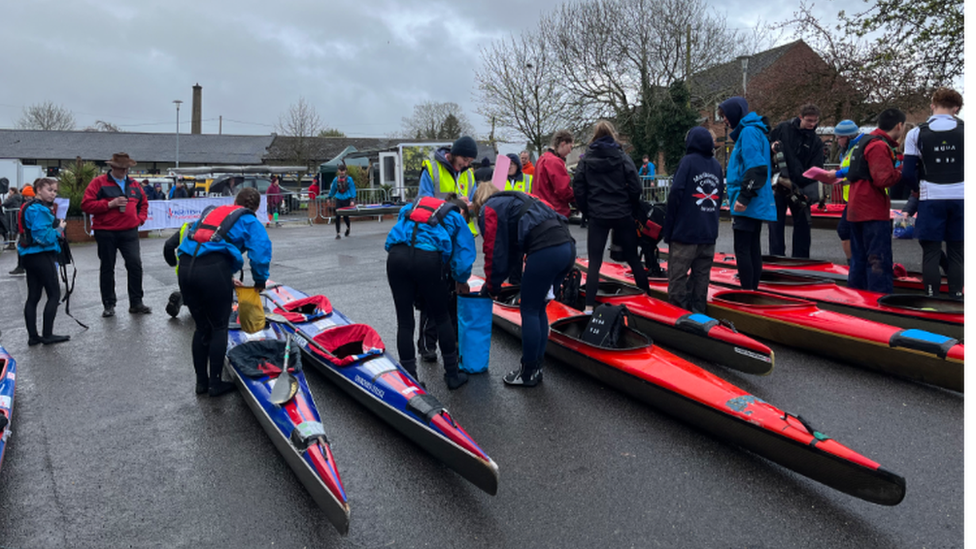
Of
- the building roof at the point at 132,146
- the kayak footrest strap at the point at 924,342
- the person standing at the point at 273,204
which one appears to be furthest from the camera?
the building roof at the point at 132,146

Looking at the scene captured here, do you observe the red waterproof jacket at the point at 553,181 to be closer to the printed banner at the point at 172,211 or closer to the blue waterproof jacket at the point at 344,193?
the blue waterproof jacket at the point at 344,193

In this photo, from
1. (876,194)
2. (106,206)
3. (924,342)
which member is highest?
(876,194)

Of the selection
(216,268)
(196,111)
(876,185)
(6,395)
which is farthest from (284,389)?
(196,111)

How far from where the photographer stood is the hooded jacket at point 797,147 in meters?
7.32

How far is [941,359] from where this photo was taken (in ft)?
13.4

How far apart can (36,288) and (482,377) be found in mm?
4669

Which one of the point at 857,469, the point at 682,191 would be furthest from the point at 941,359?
the point at 682,191

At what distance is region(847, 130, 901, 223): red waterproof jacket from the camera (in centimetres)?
569

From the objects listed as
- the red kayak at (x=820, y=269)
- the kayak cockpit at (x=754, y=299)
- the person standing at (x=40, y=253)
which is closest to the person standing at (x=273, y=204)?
the person standing at (x=40, y=253)

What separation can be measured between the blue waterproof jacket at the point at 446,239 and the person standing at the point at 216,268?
1048mm

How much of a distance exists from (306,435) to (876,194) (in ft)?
18.4

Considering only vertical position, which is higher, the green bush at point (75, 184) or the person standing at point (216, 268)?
the green bush at point (75, 184)

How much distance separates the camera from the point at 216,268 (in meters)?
4.31

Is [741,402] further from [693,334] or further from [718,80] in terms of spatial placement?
[718,80]
